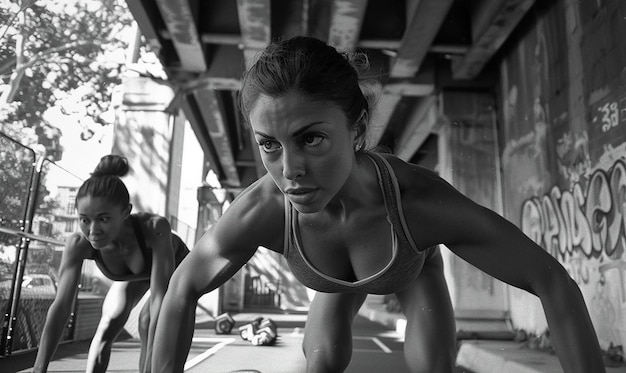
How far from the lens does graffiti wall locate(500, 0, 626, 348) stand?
Answer: 5109 mm

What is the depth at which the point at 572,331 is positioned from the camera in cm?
135

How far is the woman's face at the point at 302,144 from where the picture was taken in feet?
4.80

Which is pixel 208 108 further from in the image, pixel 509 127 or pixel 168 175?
pixel 509 127

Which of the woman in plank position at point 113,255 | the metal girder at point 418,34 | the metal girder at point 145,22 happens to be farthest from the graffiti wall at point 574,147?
the metal girder at point 145,22

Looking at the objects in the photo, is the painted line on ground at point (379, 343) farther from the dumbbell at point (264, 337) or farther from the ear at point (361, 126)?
the ear at point (361, 126)

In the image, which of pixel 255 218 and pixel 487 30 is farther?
pixel 487 30

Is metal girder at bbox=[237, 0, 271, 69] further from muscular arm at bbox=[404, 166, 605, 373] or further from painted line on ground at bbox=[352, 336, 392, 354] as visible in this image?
muscular arm at bbox=[404, 166, 605, 373]

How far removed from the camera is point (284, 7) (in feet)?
24.8

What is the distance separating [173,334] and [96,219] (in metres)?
2.04

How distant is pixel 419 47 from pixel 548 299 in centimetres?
682

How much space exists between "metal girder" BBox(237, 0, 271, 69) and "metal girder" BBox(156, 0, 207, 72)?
28.0 inches

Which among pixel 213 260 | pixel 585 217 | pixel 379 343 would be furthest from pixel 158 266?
pixel 379 343

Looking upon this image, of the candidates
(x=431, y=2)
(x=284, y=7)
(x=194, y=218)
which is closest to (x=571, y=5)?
(x=431, y=2)

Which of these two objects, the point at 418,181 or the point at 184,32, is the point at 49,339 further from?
the point at 184,32
